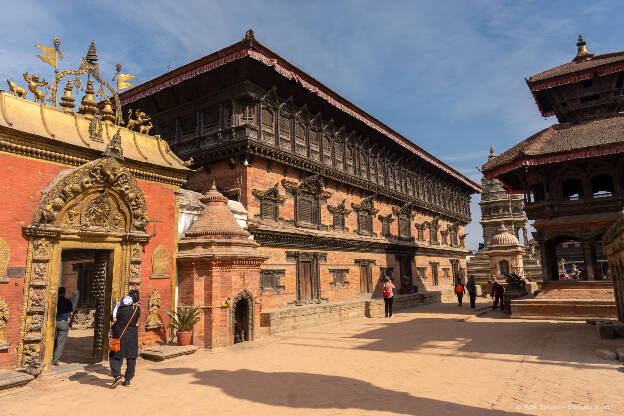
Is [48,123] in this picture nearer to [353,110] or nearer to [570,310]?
[353,110]

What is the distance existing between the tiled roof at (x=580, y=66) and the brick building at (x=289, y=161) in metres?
9.02

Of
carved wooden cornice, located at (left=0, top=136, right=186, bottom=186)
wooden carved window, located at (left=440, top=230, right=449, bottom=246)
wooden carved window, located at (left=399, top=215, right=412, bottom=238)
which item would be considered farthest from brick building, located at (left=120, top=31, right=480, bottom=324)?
wooden carved window, located at (left=440, top=230, right=449, bottom=246)

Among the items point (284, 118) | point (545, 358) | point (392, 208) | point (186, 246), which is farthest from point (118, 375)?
point (392, 208)

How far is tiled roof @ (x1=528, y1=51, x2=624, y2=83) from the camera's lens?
1850cm

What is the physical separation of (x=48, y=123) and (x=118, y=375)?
19.4 feet

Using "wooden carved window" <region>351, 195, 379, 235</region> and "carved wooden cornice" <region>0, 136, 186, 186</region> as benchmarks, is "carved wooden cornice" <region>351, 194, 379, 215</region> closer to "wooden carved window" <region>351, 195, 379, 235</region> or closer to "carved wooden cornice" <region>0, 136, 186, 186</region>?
"wooden carved window" <region>351, 195, 379, 235</region>

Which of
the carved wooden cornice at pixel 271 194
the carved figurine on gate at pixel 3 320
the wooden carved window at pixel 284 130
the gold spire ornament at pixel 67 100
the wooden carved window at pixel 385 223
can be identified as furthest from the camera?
the wooden carved window at pixel 385 223

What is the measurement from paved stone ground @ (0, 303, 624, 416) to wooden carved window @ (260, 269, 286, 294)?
4.24m

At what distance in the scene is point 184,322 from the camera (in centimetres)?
1067

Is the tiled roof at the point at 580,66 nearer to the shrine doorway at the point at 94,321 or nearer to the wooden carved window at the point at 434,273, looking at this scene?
the wooden carved window at the point at 434,273

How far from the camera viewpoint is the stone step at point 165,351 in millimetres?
9648

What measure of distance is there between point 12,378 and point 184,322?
4024 millimetres

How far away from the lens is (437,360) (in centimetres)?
941

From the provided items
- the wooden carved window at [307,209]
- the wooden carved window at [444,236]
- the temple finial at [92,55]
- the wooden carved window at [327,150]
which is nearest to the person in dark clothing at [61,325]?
the temple finial at [92,55]
